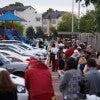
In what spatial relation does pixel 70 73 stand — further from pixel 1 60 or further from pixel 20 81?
pixel 1 60

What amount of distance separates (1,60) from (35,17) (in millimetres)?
140849

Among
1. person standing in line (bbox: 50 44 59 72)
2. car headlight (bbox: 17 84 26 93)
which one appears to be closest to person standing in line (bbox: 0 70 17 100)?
car headlight (bbox: 17 84 26 93)

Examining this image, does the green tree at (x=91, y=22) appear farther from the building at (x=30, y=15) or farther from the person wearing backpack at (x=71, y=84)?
the building at (x=30, y=15)

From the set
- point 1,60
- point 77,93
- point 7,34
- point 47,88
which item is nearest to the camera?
point 77,93

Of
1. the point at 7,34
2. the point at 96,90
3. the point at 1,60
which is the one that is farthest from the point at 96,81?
the point at 7,34

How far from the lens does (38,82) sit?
11156mm

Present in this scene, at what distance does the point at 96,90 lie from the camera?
11.3m

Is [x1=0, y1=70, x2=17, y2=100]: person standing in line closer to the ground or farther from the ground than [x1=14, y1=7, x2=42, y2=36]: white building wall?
farther from the ground

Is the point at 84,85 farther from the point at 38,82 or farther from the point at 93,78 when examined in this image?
the point at 38,82

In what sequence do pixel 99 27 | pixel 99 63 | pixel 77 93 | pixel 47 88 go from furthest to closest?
pixel 99 27 → pixel 99 63 → pixel 47 88 → pixel 77 93

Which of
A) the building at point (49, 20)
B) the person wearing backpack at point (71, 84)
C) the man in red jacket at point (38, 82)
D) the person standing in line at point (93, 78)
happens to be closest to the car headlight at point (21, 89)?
A: the man in red jacket at point (38, 82)

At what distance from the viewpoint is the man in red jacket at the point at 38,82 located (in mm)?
11094

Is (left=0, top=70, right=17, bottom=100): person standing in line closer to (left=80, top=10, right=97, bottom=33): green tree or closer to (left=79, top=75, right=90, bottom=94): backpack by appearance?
(left=79, top=75, right=90, bottom=94): backpack

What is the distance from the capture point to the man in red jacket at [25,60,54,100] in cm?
1109
